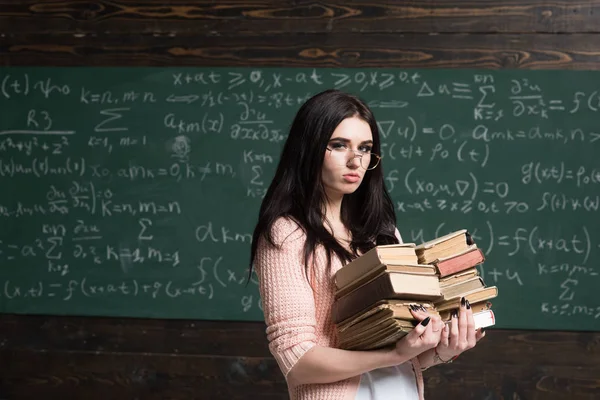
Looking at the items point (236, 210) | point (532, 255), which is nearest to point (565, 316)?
point (532, 255)

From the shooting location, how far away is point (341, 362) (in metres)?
1.40

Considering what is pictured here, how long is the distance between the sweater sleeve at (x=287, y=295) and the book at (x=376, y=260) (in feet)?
0.26

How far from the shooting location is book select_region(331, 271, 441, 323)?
1.33 m

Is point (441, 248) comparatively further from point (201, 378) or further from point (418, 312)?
point (201, 378)

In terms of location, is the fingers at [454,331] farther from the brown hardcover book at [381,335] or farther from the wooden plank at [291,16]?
the wooden plank at [291,16]

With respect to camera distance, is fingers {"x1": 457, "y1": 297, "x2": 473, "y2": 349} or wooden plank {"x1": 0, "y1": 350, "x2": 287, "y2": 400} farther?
wooden plank {"x1": 0, "y1": 350, "x2": 287, "y2": 400}

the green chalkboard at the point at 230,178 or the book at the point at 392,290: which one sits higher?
the book at the point at 392,290

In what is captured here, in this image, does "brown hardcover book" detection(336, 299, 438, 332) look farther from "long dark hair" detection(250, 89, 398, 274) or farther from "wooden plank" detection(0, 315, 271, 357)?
"wooden plank" detection(0, 315, 271, 357)

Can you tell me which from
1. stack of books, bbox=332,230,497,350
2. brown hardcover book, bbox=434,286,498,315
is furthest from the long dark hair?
brown hardcover book, bbox=434,286,498,315

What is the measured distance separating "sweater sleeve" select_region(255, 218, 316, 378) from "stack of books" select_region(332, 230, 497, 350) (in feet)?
0.23

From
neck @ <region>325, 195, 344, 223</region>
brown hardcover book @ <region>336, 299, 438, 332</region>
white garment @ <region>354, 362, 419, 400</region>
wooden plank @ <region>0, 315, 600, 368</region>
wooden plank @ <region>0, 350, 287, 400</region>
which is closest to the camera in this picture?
brown hardcover book @ <region>336, 299, 438, 332</region>

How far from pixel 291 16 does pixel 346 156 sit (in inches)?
85.0

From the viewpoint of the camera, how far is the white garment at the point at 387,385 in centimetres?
145

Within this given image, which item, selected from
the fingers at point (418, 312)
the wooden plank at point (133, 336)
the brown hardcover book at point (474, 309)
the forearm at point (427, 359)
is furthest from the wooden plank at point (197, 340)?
the fingers at point (418, 312)
